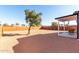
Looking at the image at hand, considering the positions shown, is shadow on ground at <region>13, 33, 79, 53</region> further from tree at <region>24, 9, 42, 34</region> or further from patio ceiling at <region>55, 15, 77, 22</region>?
patio ceiling at <region>55, 15, 77, 22</region>

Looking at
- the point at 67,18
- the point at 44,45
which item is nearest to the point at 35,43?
the point at 44,45

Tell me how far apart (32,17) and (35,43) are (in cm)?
104

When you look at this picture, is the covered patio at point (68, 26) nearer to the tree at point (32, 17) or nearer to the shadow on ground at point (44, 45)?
the shadow on ground at point (44, 45)

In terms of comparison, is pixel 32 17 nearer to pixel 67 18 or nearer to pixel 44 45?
pixel 44 45

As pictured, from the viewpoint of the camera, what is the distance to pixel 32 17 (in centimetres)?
812

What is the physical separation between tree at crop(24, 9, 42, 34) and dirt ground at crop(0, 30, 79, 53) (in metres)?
0.32

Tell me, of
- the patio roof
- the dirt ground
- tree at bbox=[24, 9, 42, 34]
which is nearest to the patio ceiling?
the patio roof

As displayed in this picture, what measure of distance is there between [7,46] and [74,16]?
124 inches

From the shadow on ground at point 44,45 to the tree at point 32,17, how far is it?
506 millimetres

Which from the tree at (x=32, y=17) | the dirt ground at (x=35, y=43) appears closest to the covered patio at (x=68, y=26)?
the dirt ground at (x=35, y=43)

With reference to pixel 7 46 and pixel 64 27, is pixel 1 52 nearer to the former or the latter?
pixel 7 46
